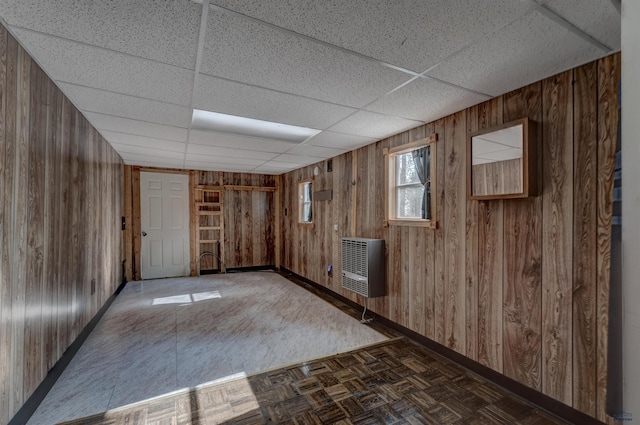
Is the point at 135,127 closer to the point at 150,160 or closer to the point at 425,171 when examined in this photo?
the point at 150,160

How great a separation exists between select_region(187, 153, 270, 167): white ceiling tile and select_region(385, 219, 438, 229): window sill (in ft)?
8.32

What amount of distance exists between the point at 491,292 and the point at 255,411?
1.93 meters

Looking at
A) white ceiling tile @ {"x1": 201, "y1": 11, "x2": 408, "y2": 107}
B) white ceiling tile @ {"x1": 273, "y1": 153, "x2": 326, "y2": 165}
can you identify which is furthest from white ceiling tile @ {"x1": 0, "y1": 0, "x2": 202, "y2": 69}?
white ceiling tile @ {"x1": 273, "y1": 153, "x2": 326, "y2": 165}

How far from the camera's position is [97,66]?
177 cm

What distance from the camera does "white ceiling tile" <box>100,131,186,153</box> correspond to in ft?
11.0

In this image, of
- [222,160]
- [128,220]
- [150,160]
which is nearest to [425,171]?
[222,160]

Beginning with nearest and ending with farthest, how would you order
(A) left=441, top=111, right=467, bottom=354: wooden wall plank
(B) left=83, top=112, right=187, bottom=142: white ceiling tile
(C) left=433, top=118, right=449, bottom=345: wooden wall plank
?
(A) left=441, top=111, right=467, bottom=354: wooden wall plank, (C) left=433, top=118, right=449, bottom=345: wooden wall plank, (B) left=83, top=112, right=187, bottom=142: white ceiling tile

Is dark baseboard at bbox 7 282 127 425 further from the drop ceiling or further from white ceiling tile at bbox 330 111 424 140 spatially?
white ceiling tile at bbox 330 111 424 140

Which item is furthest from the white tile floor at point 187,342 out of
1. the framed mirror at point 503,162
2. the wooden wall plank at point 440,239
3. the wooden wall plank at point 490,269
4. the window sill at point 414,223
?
the framed mirror at point 503,162

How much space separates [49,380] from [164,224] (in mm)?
4002

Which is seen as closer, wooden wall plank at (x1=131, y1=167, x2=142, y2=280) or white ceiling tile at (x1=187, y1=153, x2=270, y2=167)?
white ceiling tile at (x1=187, y1=153, x2=270, y2=167)

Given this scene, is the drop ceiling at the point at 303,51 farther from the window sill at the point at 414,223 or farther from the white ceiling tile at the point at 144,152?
the white ceiling tile at the point at 144,152

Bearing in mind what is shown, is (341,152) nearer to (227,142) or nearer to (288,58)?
(227,142)

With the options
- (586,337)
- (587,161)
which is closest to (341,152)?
(587,161)
